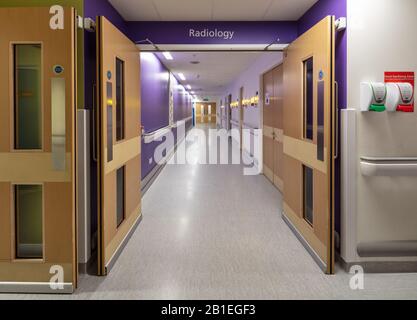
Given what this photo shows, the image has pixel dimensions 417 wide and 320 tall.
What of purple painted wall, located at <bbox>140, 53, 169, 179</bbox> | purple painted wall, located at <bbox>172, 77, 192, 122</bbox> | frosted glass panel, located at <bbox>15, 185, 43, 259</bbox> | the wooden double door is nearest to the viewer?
frosted glass panel, located at <bbox>15, 185, 43, 259</bbox>

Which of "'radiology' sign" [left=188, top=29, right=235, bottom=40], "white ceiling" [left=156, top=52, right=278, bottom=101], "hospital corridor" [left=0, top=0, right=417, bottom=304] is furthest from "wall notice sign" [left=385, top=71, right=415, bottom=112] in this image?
"white ceiling" [left=156, top=52, right=278, bottom=101]

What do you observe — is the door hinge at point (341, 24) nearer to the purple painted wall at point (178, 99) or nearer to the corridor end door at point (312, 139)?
the corridor end door at point (312, 139)

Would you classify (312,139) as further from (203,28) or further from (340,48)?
(203,28)

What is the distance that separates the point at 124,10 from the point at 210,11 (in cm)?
101

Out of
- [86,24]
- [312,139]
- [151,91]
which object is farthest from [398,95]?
[151,91]

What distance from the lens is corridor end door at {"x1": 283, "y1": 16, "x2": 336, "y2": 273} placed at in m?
3.45

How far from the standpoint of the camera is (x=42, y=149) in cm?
314

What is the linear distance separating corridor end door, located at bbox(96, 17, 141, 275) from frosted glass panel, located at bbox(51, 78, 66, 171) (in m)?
0.37

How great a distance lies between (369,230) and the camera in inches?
139

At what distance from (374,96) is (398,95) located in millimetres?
226

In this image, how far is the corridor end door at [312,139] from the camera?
11.3 ft

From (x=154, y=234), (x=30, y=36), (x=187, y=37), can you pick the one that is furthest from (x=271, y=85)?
(x=30, y=36)

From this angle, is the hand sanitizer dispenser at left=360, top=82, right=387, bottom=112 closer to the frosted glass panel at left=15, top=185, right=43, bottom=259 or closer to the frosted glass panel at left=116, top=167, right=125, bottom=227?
the frosted glass panel at left=116, top=167, right=125, bottom=227
